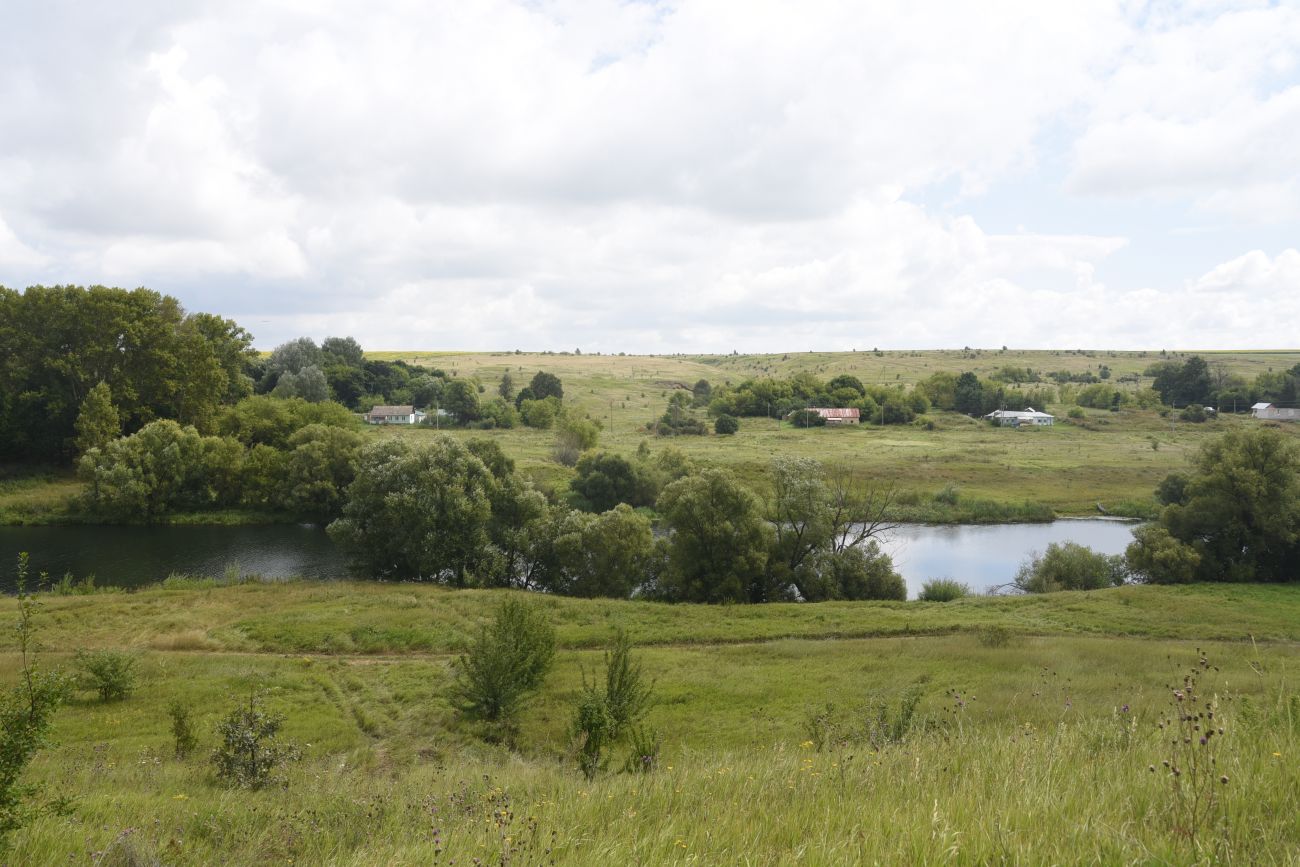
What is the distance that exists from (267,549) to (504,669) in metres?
37.9

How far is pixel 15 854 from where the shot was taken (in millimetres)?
5531

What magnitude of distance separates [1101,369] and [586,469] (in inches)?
7127

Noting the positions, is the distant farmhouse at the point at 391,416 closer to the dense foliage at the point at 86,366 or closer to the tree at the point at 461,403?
the tree at the point at 461,403

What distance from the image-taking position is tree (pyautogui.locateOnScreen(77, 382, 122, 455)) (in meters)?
60.5

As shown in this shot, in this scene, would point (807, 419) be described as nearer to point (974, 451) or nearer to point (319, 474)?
point (974, 451)

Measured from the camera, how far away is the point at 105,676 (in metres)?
21.0

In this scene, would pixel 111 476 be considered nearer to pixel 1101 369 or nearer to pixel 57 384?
pixel 57 384

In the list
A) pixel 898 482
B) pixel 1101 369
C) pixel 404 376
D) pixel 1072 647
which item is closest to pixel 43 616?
pixel 1072 647

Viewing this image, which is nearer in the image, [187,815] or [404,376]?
[187,815]

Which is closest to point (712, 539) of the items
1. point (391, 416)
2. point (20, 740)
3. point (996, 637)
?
point (996, 637)

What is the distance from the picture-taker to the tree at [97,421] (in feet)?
199

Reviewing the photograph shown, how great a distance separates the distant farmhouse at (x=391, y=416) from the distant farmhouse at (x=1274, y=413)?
451ft

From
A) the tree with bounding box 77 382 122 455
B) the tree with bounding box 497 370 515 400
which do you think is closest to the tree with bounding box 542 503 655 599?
the tree with bounding box 77 382 122 455

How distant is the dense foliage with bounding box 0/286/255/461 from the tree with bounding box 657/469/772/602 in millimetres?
51981
